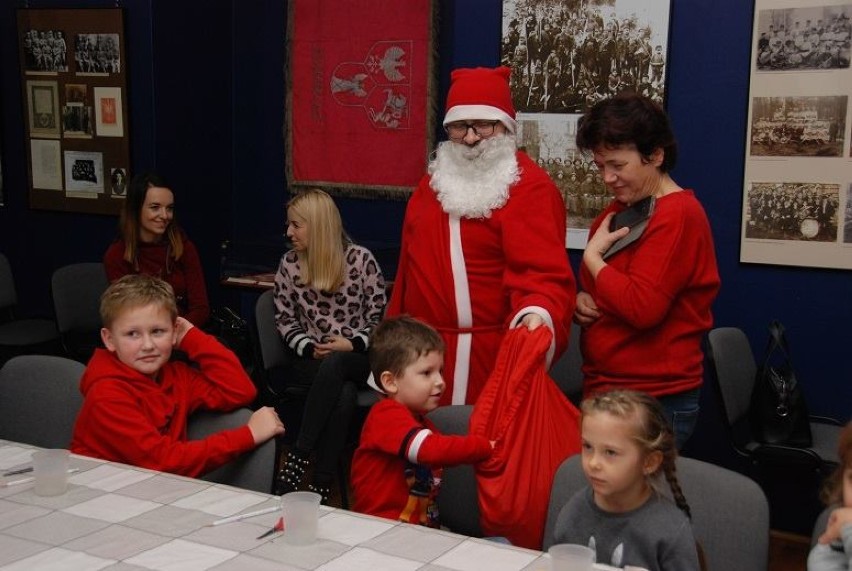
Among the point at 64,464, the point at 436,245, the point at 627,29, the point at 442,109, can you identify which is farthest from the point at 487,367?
the point at 442,109

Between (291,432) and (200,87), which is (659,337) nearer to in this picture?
(291,432)

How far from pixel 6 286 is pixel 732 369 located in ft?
11.6

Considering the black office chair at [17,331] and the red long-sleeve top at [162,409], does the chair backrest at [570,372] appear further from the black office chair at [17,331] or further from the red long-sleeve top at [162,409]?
the black office chair at [17,331]

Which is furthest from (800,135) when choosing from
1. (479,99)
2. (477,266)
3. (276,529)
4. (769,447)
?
(276,529)

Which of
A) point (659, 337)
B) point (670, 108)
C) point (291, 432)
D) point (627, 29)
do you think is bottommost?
point (291, 432)

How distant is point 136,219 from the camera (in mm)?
4316

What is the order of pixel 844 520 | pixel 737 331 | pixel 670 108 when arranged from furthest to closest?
pixel 670 108 < pixel 737 331 < pixel 844 520

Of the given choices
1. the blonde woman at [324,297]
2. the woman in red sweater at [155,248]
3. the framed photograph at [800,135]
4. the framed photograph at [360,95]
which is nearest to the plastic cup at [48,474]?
the blonde woman at [324,297]

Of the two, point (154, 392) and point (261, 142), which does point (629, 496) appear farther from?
point (261, 142)

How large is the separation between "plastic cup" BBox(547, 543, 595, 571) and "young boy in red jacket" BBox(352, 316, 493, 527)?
69 cm

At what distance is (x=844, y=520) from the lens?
5.45 ft

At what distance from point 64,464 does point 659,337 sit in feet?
4.75

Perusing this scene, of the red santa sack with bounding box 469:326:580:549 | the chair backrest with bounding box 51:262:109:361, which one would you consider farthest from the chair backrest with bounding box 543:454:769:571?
the chair backrest with bounding box 51:262:109:361

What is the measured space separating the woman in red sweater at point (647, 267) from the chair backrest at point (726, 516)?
51cm
